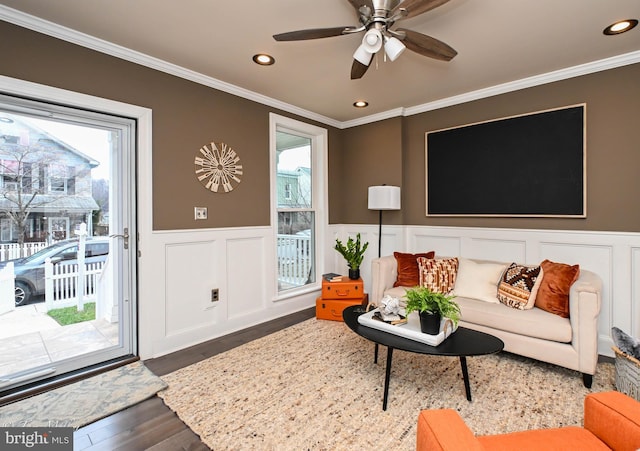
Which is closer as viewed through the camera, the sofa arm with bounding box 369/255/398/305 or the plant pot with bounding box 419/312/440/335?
the plant pot with bounding box 419/312/440/335

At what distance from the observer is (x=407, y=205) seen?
164 inches

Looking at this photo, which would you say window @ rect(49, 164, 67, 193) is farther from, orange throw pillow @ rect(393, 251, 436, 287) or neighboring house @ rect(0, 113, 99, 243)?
orange throw pillow @ rect(393, 251, 436, 287)

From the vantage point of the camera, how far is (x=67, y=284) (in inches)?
99.1

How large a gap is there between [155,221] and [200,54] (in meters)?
1.49

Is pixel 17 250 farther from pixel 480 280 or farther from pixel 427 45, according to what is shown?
pixel 480 280

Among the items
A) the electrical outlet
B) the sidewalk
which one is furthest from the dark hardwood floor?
the electrical outlet

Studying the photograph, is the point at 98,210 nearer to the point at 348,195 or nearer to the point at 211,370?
the point at 211,370

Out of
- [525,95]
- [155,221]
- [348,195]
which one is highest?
[525,95]

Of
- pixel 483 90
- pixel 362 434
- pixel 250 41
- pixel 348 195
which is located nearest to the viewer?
pixel 362 434

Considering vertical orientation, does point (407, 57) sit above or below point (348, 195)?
above

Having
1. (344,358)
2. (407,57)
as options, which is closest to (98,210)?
(344,358)

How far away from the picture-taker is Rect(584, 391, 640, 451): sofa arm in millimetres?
1085

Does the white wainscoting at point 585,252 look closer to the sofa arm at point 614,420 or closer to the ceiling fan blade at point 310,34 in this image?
the sofa arm at point 614,420

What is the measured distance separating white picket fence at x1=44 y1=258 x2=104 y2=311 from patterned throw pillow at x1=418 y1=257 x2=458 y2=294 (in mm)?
3028
